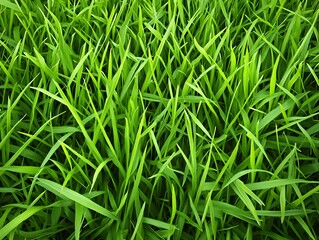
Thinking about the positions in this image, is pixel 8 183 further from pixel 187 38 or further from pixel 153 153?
pixel 187 38

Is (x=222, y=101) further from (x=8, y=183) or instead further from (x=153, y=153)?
(x=8, y=183)

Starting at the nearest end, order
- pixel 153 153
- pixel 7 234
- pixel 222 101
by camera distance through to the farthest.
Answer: pixel 7 234
pixel 153 153
pixel 222 101

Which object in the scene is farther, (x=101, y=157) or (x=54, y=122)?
(x=54, y=122)

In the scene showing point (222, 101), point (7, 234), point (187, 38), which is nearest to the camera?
point (7, 234)

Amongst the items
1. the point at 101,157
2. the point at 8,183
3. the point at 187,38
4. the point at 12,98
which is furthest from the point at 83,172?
the point at 187,38

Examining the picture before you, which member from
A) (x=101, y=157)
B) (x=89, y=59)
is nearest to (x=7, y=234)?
(x=101, y=157)

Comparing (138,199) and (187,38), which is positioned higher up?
(187,38)
